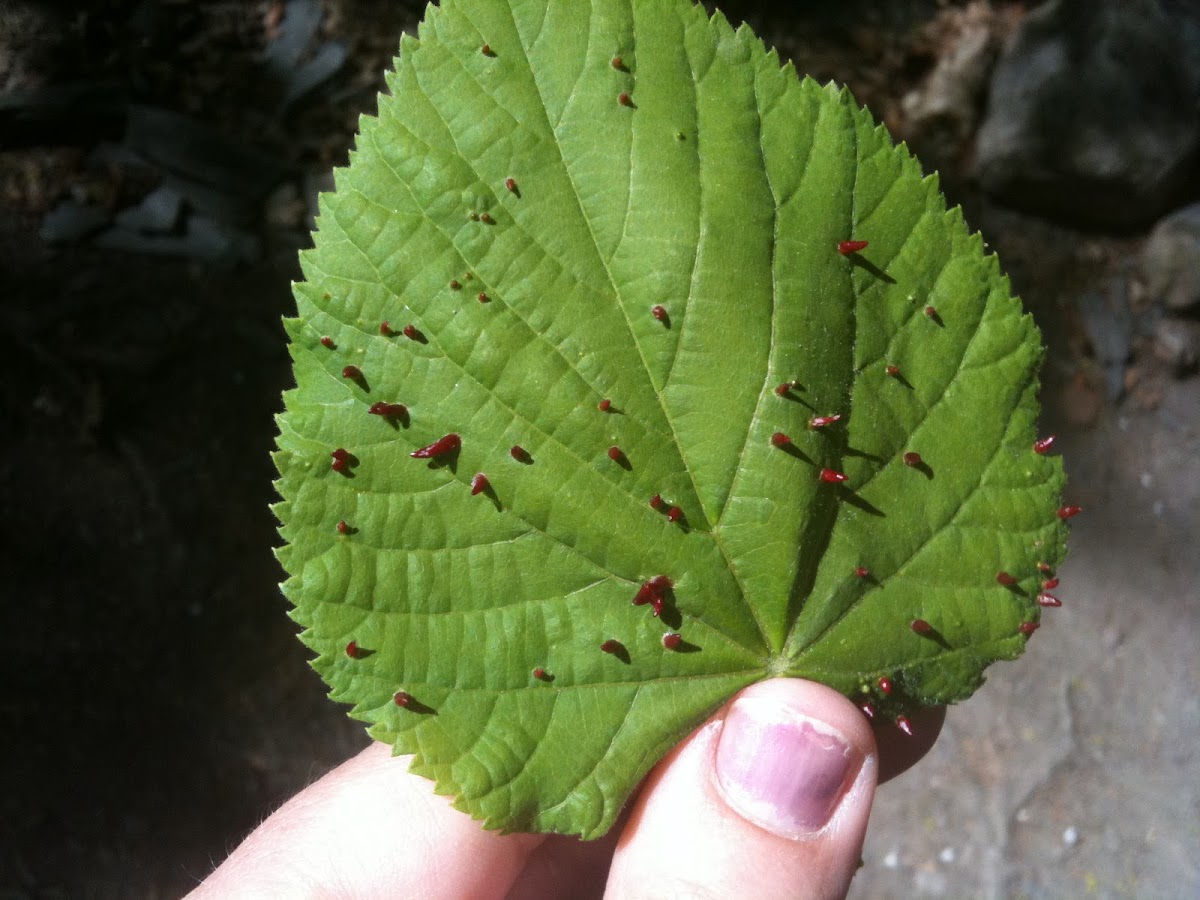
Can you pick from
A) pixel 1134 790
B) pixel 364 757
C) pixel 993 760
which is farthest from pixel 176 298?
pixel 1134 790

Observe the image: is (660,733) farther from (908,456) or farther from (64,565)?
(64,565)

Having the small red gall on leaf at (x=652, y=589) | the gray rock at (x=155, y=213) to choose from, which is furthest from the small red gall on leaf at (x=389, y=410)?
the gray rock at (x=155, y=213)

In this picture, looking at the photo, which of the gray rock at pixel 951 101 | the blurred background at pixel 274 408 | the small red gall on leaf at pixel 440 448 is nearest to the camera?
the small red gall on leaf at pixel 440 448

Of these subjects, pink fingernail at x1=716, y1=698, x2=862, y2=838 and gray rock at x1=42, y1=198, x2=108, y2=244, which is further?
gray rock at x1=42, y1=198, x2=108, y2=244

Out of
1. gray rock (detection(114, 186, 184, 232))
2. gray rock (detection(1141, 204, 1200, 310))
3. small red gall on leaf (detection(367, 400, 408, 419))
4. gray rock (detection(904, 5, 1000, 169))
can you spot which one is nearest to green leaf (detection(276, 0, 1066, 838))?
small red gall on leaf (detection(367, 400, 408, 419))

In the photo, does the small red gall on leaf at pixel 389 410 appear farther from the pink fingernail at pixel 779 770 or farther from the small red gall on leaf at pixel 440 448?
the pink fingernail at pixel 779 770

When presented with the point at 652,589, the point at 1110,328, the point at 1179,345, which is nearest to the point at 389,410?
the point at 652,589

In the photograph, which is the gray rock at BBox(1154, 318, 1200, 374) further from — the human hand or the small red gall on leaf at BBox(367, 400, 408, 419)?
the small red gall on leaf at BBox(367, 400, 408, 419)
